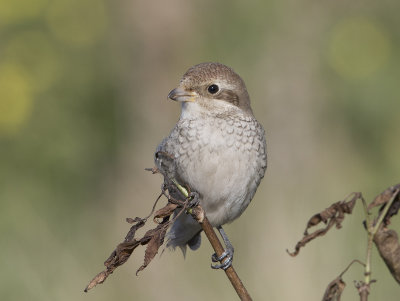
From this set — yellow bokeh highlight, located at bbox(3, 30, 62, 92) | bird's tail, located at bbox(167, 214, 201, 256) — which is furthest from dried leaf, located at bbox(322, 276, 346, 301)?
yellow bokeh highlight, located at bbox(3, 30, 62, 92)

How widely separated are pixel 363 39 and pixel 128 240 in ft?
17.2

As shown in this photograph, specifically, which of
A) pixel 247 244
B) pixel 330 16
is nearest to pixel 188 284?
pixel 247 244

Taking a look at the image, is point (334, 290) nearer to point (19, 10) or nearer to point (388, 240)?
point (388, 240)

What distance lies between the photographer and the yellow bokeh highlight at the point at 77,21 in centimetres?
657

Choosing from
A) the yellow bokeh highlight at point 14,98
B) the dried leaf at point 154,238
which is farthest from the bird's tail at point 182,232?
the yellow bokeh highlight at point 14,98

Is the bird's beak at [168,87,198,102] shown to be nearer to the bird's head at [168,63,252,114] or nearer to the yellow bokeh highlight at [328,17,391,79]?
the bird's head at [168,63,252,114]

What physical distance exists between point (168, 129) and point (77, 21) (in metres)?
1.57

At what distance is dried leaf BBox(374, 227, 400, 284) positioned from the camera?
1.40m

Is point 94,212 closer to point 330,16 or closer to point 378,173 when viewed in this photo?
point 378,173

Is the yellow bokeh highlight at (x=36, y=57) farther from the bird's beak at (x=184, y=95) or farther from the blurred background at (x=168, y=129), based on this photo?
the bird's beak at (x=184, y=95)

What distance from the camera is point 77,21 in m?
6.71

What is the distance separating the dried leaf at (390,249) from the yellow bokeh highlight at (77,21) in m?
5.42

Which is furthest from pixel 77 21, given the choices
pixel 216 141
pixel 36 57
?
pixel 216 141

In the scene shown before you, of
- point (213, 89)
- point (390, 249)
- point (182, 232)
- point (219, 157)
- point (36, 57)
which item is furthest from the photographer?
point (36, 57)
